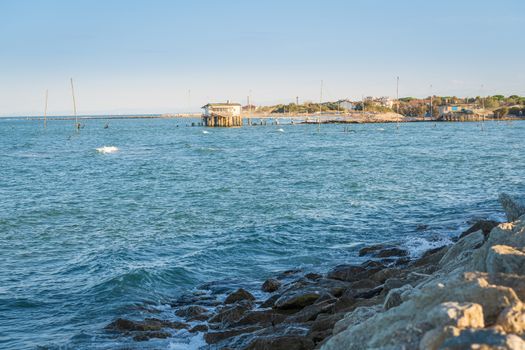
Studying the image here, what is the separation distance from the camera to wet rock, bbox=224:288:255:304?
1321cm

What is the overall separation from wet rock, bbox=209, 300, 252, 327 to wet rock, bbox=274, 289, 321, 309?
30.0 inches

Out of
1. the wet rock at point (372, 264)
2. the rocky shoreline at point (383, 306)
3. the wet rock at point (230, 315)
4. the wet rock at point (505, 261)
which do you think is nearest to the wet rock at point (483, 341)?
the rocky shoreline at point (383, 306)

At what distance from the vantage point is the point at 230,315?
11.6 metres

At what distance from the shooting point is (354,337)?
19.6ft

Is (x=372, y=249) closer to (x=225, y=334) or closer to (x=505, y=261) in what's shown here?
(x=225, y=334)

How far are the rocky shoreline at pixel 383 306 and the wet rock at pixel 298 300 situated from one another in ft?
0.07

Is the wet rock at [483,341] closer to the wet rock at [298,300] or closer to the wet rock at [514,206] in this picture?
the wet rock at [298,300]

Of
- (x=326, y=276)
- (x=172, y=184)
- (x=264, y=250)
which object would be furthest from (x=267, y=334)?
(x=172, y=184)

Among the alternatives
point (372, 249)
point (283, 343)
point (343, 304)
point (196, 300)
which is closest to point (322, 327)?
point (283, 343)

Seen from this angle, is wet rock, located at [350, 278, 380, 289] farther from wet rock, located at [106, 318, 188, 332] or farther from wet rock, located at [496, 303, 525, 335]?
wet rock, located at [496, 303, 525, 335]

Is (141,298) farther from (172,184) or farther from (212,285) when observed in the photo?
(172,184)

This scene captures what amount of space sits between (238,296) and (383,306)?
653 centimetres

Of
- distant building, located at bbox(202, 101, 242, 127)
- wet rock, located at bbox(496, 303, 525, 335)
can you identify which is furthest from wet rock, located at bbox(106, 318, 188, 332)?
distant building, located at bbox(202, 101, 242, 127)

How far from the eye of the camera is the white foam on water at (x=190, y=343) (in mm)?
10523
